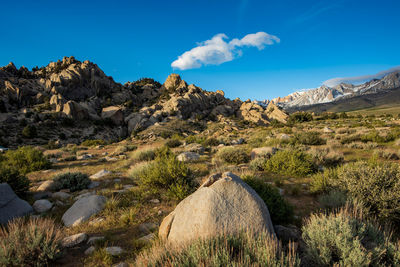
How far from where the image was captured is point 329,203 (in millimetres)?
4277

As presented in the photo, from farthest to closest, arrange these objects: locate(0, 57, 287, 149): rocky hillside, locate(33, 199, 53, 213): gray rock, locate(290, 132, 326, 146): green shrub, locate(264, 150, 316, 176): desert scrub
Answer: locate(0, 57, 287, 149): rocky hillside < locate(290, 132, 326, 146): green shrub < locate(264, 150, 316, 176): desert scrub < locate(33, 199, 53, 213): gray rock

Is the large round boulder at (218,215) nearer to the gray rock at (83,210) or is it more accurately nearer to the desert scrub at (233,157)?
the gray rock at (83,210)

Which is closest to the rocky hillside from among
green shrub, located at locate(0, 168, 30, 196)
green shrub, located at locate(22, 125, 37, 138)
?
green shrub, located at locate(22, 125, 37, 138)

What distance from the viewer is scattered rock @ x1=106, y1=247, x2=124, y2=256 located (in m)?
3.01

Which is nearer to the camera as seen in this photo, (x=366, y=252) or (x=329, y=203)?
→ (x=366, y=252)

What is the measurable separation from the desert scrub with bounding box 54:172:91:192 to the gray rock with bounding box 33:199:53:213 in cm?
128

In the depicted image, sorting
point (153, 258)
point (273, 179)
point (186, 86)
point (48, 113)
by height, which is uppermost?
point (186, 86)

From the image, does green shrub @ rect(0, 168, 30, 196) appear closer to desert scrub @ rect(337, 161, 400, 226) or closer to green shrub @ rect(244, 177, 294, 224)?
green shrub @ rect(244, 177, 294, 224)

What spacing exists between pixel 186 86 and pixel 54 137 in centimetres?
5559

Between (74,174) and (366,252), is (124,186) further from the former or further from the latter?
(366,252)

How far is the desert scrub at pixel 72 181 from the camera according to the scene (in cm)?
634

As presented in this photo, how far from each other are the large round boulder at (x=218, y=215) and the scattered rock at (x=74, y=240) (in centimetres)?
158

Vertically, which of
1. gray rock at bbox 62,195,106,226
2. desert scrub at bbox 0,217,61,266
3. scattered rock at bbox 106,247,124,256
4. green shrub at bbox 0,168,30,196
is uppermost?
green shrub at bbox 0,168,30,196

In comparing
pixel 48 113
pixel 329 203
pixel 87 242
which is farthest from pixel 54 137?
pixel 329 203
